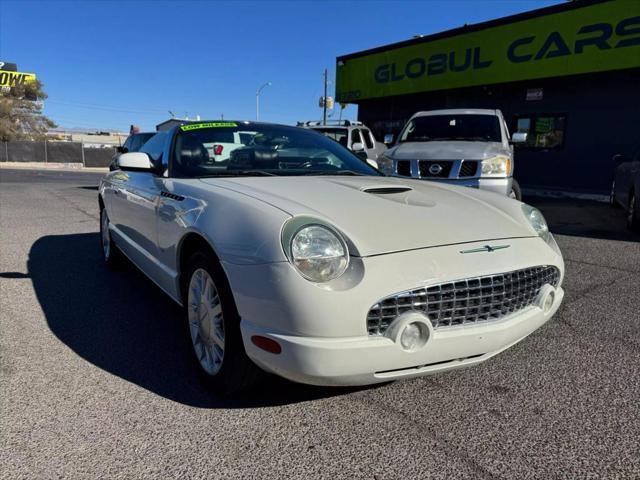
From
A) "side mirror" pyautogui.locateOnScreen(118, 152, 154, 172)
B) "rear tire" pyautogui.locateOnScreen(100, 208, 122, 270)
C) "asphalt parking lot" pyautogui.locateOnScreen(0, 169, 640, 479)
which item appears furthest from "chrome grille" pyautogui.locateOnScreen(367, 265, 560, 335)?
"rear tire" pyautogui.locateOnScreen(100, 208, 122, 270)

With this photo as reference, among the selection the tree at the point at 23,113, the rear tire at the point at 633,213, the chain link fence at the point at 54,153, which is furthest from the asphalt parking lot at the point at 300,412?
the tree at the point at 23,113

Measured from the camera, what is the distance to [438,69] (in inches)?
651

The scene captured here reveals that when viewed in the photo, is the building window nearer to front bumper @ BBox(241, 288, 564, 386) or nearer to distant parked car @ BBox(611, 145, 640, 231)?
distant parked car @ BBox(611, 145, 640, 231)

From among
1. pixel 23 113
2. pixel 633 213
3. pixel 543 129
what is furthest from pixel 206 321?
pixel 23 113

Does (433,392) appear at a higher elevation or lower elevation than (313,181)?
lower

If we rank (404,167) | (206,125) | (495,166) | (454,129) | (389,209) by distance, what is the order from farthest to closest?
1. (454,129)
2. (404,167)
3. (495,166)
4. (206,125)
5. (389,209)

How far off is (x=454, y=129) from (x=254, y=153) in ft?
18.3

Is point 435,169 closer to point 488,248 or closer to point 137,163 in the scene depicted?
point 137,163

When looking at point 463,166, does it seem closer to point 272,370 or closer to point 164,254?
point 164,254

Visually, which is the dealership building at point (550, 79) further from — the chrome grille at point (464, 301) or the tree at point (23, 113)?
the tree at point (23, 113)

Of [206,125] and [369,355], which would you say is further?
[206,125]

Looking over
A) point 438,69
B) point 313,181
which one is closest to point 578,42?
point 438,69

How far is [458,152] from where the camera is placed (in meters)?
6.86

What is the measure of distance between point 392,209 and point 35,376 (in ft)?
7.12
